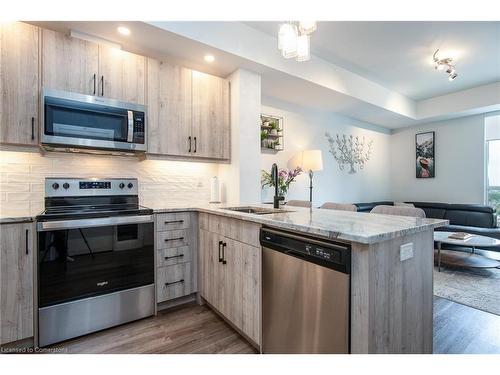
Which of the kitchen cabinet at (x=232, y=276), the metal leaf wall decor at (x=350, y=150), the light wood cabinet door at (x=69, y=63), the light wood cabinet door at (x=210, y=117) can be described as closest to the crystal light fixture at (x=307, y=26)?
the kitchen cabinet at (x=232, y=276)

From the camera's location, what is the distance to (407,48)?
307 centimetres

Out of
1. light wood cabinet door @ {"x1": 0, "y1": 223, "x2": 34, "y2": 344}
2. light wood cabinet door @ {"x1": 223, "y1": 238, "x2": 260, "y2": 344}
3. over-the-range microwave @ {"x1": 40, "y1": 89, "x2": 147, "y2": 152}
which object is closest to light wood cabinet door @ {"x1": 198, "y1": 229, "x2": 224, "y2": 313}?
light wood cabinet door @ {"x1": 223, "y1": 238, "x2": 260, "y2": 344}

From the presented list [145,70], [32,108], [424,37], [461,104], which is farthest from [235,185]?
[461,104]

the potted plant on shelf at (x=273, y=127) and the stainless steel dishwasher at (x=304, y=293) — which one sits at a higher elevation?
the potted plant on shelf at (x=273, y=127)

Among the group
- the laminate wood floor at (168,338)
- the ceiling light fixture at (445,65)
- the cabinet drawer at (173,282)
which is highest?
the ceiling light fixture at (445,65)

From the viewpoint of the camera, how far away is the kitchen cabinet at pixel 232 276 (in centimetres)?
169

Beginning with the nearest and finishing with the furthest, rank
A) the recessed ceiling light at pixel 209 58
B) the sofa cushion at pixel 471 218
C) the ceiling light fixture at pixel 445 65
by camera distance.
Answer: the recessed ceiling light at pixel 209 58 < the ceiling light fixture at pixel 445 65 < the sofa cushion at pixel 471 218

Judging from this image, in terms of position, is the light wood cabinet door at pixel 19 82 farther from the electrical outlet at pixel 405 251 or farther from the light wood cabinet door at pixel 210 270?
the electrical outlet at pixel 405 251

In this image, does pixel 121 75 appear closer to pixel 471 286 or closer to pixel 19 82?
pixel 19 82

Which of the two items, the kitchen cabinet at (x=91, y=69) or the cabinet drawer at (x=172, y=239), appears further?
the cabinet drawer at (x=172, y=239)

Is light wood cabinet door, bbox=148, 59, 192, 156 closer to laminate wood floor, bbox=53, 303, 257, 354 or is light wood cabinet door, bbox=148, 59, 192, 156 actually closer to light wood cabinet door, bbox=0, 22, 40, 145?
light wood cabinet door, bbox=0, 22, 40, 145

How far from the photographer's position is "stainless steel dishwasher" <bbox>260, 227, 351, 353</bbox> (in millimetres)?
1129

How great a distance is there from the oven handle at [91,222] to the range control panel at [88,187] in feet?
1.32
